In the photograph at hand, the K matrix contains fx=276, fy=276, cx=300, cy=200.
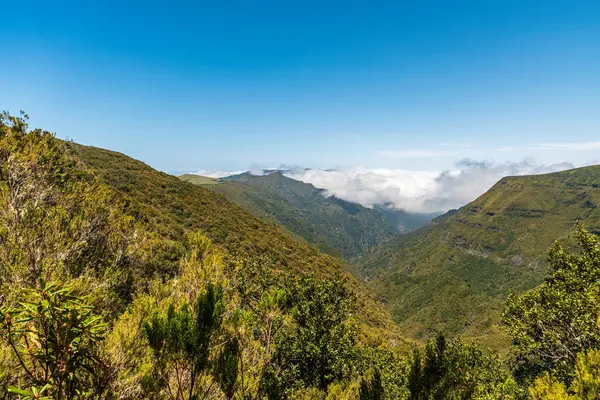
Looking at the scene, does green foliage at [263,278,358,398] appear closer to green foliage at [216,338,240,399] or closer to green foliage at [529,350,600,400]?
green foliage at [216,338,240,399]

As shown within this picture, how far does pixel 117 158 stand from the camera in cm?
12519

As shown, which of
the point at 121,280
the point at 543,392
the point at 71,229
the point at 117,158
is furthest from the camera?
the point at 117,158

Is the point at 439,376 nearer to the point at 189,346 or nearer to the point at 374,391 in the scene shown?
the point at 374,391

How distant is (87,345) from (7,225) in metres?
11.9

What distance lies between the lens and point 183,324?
934cm

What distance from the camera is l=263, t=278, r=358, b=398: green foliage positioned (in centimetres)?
1753

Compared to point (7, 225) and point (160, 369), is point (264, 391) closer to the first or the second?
point (160, 369)

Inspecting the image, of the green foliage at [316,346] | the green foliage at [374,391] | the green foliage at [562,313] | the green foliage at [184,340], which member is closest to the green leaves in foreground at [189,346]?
the green foliage at [184,340]

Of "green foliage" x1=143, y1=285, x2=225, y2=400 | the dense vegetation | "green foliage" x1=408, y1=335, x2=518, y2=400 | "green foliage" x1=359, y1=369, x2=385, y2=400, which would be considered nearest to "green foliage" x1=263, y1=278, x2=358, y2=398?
the dense vegetation

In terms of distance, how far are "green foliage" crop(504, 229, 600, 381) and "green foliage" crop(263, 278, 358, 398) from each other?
39.8 feet

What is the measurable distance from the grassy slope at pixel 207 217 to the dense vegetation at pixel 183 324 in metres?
57.0

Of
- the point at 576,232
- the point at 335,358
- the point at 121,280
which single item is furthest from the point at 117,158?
the point at 576,232

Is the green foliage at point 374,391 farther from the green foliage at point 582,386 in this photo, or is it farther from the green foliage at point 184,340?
the green foliage at point 184,340

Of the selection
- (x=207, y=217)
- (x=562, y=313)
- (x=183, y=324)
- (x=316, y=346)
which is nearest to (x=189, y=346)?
(x=183, y=324)
